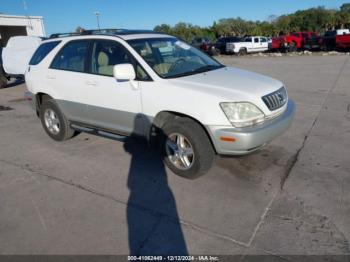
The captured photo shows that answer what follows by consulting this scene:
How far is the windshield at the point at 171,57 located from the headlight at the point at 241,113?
97cm

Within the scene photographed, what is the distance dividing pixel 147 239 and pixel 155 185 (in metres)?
1.05

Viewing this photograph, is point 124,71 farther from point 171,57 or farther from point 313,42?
point 313,42

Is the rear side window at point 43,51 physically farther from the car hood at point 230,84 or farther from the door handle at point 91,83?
the car hood at point 230,84

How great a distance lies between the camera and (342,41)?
79.9 feet

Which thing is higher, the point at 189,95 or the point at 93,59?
the point at 93,59

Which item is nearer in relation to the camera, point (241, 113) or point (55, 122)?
point (241, 113)

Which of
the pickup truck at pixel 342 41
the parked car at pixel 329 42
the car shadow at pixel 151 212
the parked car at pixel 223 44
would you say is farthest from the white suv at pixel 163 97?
the parked car at pixel 223 44

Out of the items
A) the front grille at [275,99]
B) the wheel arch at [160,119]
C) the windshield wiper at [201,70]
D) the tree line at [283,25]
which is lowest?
the wheel arch at [160,119]

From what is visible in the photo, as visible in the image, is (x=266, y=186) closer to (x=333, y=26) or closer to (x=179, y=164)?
(x=179, y=164)

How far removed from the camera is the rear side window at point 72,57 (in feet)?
16.0

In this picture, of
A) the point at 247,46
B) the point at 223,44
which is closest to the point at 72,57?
the point at 247,46

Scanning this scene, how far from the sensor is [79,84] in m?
4.86

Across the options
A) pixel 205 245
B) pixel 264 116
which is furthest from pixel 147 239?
pixel 264 116

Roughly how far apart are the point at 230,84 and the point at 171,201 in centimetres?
158
